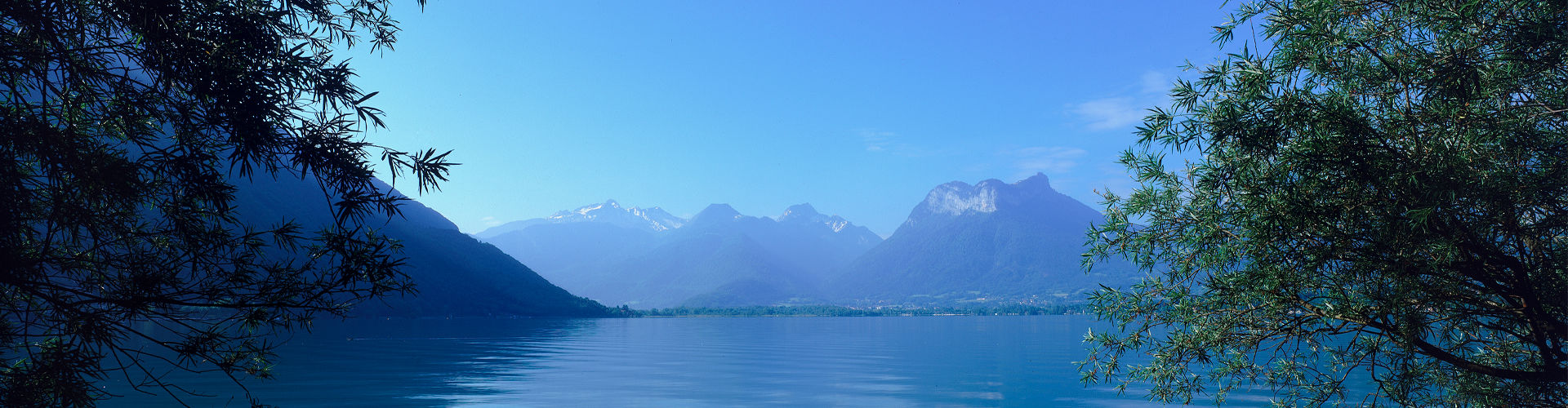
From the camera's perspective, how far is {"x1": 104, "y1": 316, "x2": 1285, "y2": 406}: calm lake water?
135ft

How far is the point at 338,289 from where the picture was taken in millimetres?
7242

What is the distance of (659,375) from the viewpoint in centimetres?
5516

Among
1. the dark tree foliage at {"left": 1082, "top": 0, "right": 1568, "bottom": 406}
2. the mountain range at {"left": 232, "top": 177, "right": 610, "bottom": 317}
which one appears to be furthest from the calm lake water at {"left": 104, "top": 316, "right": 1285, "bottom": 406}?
the mountain range at {"left": 232, "top": 177, "right": 610, "bottom": 317}

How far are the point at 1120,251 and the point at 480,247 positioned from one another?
651 feet

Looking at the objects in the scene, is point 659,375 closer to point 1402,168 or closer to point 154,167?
point 154,167

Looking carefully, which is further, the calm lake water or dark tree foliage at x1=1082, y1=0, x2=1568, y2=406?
the calm lake water

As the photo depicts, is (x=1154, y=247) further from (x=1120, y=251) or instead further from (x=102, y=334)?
(x=102, y=334)

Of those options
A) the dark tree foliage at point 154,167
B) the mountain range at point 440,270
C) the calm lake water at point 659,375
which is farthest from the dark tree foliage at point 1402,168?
the mountain range at point 440,270

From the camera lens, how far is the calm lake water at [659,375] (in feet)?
135

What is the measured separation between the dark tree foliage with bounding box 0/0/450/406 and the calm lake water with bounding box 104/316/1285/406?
2701 centimetres

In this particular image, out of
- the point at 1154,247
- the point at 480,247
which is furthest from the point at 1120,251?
the point at 480,247

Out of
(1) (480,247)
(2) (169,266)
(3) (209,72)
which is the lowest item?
(2) (169,266)

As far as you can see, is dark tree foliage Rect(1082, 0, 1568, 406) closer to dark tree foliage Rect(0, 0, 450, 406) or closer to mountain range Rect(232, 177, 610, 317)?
dark tree foliage Rect(0, 0, 450, 406)

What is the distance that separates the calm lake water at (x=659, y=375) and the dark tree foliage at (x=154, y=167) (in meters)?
27.0
